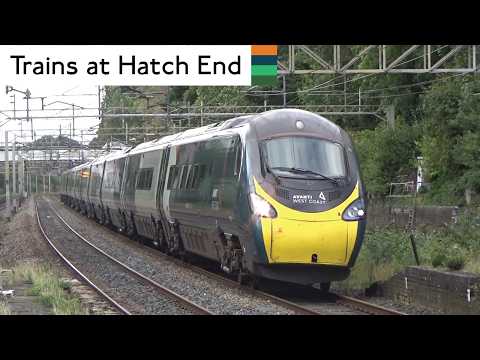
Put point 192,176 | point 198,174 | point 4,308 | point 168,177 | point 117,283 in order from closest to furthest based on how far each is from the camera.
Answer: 1. point 4,308
2. point 198,174
3. point 117,283
4. point 192,176
5. point 168,177

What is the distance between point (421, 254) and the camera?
55.6ft

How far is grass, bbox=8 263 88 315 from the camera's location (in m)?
13.8

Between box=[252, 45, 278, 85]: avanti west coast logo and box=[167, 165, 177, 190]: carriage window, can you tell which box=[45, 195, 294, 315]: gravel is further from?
Answer: box=[252, 45, 278, 85]: avanti west coast logo

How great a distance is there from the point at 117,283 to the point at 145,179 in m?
7.46

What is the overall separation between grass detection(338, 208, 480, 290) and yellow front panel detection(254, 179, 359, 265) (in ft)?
5.84

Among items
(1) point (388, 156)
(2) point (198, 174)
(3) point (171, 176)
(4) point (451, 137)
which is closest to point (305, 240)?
(2) point (198, 174)

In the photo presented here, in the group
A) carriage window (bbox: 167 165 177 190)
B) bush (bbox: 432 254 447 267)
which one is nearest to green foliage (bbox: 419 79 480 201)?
carriage window (bbox: 167 165 177 190)

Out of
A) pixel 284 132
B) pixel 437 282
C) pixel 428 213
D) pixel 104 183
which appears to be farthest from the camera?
pixel 104 183

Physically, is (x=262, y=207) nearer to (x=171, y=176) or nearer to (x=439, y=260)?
(x=439, y=260)

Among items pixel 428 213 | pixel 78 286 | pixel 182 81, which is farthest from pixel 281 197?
pixel 428 213

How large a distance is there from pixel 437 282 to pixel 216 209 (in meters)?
4.66
